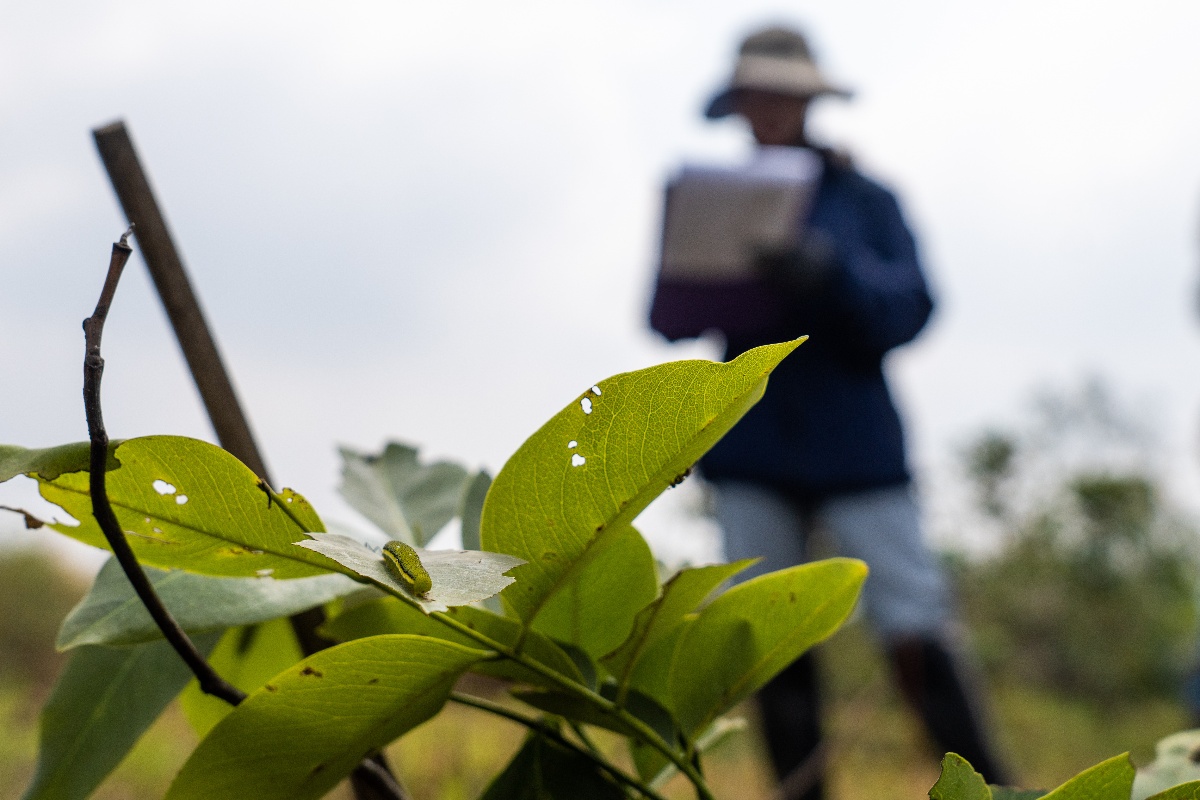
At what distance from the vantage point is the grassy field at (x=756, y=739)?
190 cm

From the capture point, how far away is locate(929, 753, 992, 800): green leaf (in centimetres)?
16

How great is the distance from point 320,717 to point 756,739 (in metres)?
3.01

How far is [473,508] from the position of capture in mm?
250

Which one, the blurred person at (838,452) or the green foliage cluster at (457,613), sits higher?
the green foliage cluster at (457,613)

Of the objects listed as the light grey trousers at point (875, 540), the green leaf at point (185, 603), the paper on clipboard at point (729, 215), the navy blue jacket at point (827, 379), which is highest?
the green leaf at point (185, 603)

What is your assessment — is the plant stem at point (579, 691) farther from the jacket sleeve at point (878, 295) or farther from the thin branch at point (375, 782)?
the jacket sleeve at point (878, 295)

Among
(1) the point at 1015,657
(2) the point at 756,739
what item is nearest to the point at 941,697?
(2) the point at 756,739

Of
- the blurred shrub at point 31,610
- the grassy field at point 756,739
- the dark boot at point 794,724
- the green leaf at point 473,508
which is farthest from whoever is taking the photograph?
the blurred shrub at point 31,610

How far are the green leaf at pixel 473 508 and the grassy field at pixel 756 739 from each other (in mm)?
181

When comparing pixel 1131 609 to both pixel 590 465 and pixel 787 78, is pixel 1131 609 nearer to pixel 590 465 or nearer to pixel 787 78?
pixel 787 78

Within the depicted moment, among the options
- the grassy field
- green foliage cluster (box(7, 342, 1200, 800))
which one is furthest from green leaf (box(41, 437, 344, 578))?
the grassy field

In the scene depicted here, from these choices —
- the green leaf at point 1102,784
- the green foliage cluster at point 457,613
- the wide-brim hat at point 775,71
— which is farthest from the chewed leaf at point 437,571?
the wide-brim hat at point 775,71

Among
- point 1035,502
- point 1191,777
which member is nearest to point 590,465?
point 1191,777

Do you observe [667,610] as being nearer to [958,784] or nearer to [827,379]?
[958,784]
